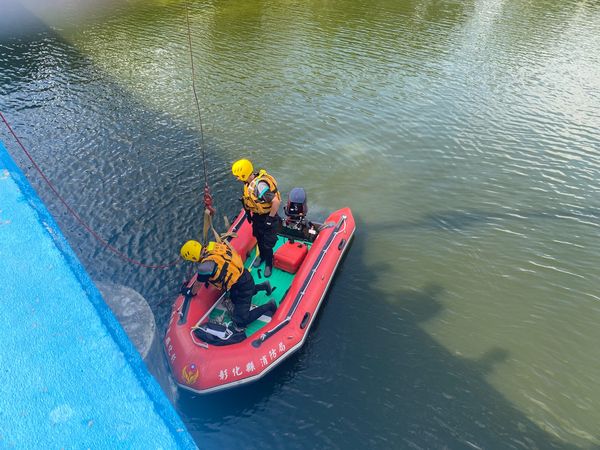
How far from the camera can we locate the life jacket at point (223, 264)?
211 inches

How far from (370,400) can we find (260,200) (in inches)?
125

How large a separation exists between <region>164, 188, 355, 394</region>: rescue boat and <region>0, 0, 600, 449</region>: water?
1.27 ft

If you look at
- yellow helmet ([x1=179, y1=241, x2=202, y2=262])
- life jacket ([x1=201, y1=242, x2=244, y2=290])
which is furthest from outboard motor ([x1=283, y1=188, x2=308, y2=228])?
yellow helmet ([x1=179, y1=241, x2=202, y2=262])

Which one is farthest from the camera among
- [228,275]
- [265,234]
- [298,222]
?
[298,222]

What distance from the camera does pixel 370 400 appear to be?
5500mm

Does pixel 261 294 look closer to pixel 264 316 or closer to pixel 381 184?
pixel 264 316

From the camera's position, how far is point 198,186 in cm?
930

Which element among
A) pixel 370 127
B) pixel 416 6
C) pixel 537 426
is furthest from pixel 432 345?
pixel 416 6

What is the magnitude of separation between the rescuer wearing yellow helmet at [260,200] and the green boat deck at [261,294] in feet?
1.79

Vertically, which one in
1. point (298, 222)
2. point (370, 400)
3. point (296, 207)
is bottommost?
point (370, 400)

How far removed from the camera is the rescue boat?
5.28 m

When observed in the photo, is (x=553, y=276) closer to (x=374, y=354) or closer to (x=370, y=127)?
(x=374, y=354)

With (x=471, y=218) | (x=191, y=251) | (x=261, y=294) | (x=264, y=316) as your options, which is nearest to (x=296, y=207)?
(x=261, y=294)

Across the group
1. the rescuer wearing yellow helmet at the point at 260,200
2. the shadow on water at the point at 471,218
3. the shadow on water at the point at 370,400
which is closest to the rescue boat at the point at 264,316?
the shadow on water at the point at 370,400
